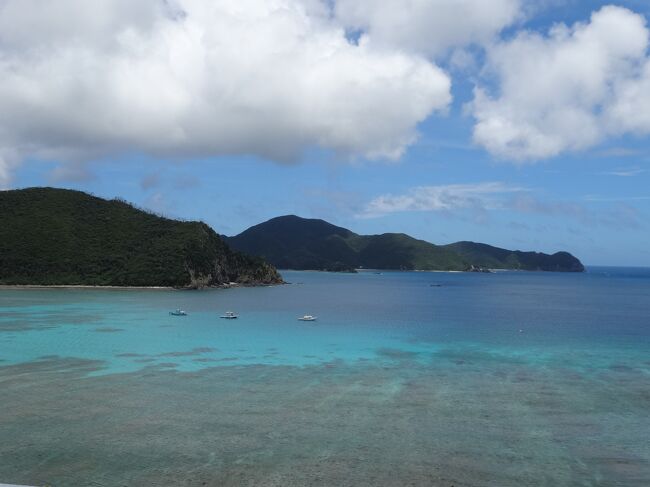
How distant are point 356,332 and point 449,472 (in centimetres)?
3705

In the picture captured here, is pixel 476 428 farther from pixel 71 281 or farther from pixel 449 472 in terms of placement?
pixel 71 281

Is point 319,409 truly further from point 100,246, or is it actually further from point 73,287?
point 100,246

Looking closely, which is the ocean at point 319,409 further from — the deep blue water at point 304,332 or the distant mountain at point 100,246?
the distant mountain at point 100,246

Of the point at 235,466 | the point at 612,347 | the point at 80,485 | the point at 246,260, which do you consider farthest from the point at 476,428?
the point at 246,260

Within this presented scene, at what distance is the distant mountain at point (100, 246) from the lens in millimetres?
122938

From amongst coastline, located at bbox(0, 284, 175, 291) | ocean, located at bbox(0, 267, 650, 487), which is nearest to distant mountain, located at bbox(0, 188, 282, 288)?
coastline, located at bbox(0, 284, 175, 291)

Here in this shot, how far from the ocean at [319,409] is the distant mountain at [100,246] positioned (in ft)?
254

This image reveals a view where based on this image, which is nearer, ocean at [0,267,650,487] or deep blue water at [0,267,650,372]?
ocean at [0,267,650,487]

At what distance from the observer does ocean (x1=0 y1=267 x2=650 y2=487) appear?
17047mm

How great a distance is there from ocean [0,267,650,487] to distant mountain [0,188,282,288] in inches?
3052

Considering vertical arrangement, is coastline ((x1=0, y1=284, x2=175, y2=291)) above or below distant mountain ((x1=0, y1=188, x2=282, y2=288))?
below

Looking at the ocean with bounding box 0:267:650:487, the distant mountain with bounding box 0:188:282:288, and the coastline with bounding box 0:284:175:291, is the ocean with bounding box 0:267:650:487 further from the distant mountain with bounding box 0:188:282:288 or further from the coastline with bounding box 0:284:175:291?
the distant mountain with bounding box 0:188:282:288

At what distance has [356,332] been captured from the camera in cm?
5391

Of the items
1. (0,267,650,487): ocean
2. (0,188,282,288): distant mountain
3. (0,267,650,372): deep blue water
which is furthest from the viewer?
(0,188,282,288): distant mountain
